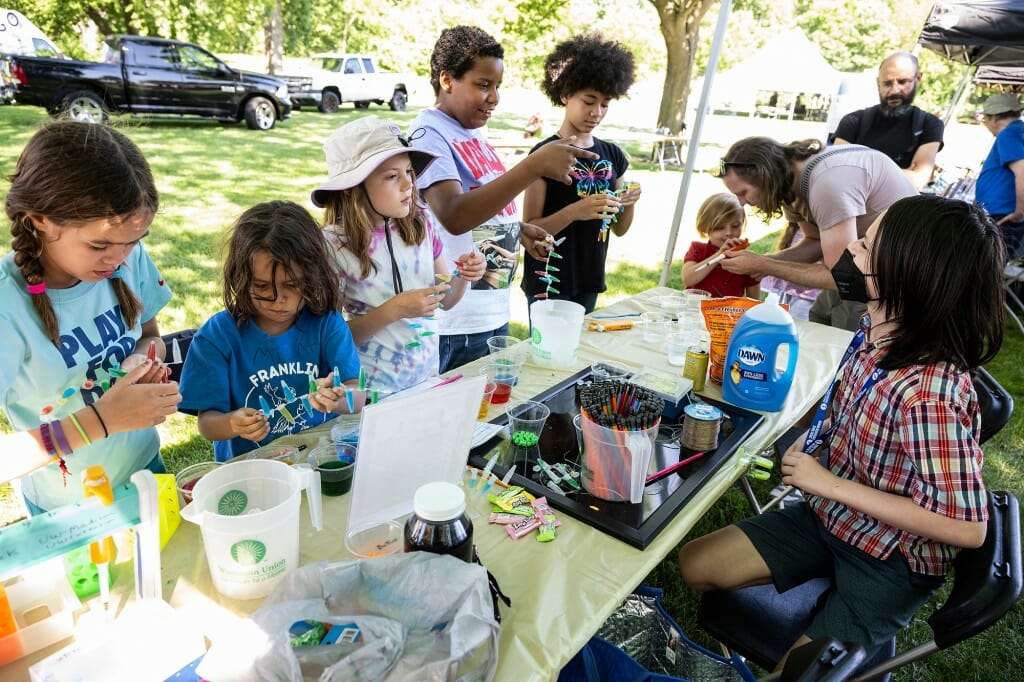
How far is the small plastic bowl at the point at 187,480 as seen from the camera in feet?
4.15

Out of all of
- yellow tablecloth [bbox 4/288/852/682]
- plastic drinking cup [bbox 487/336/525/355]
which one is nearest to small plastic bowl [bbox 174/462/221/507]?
yellow tablecloth [bbox 4/288/852/682]

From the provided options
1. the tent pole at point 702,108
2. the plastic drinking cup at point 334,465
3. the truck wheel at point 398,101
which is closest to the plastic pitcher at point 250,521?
the plastic drinking cup at point 334,465

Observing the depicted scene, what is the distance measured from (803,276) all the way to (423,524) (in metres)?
2.44

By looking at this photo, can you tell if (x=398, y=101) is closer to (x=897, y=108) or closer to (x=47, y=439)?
(x=897, y=108)

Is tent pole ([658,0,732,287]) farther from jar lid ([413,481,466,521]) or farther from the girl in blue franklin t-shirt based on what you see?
jar lid ([413,481,466,521])

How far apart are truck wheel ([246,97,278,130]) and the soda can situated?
41.0ft

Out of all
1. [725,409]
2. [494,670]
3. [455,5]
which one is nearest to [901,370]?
[725,409]

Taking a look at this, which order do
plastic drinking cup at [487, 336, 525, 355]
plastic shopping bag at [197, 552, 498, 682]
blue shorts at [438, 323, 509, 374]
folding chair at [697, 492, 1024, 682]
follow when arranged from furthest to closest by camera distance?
1. blue shorts at [438, 323, 509, 374]
2. plastic drinking cup at [487, 336, 525, 355]
3. folding chair at [697, 492, 1024, 682]
4. plastic shopping bag at [197, 552, 498, 682]

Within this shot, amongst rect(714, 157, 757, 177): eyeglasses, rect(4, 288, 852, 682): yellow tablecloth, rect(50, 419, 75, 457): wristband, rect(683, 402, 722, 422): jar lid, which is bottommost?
rect(4, 288, 852, 682): yellow tablecloth

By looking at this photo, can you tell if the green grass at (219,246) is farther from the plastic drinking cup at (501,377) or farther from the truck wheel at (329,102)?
the truck wheel at (329,102)

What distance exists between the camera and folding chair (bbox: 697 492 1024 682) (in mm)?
1172

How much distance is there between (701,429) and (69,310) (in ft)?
5.33

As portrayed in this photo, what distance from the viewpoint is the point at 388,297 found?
1.99m

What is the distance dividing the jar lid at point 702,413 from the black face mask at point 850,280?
0.52m
